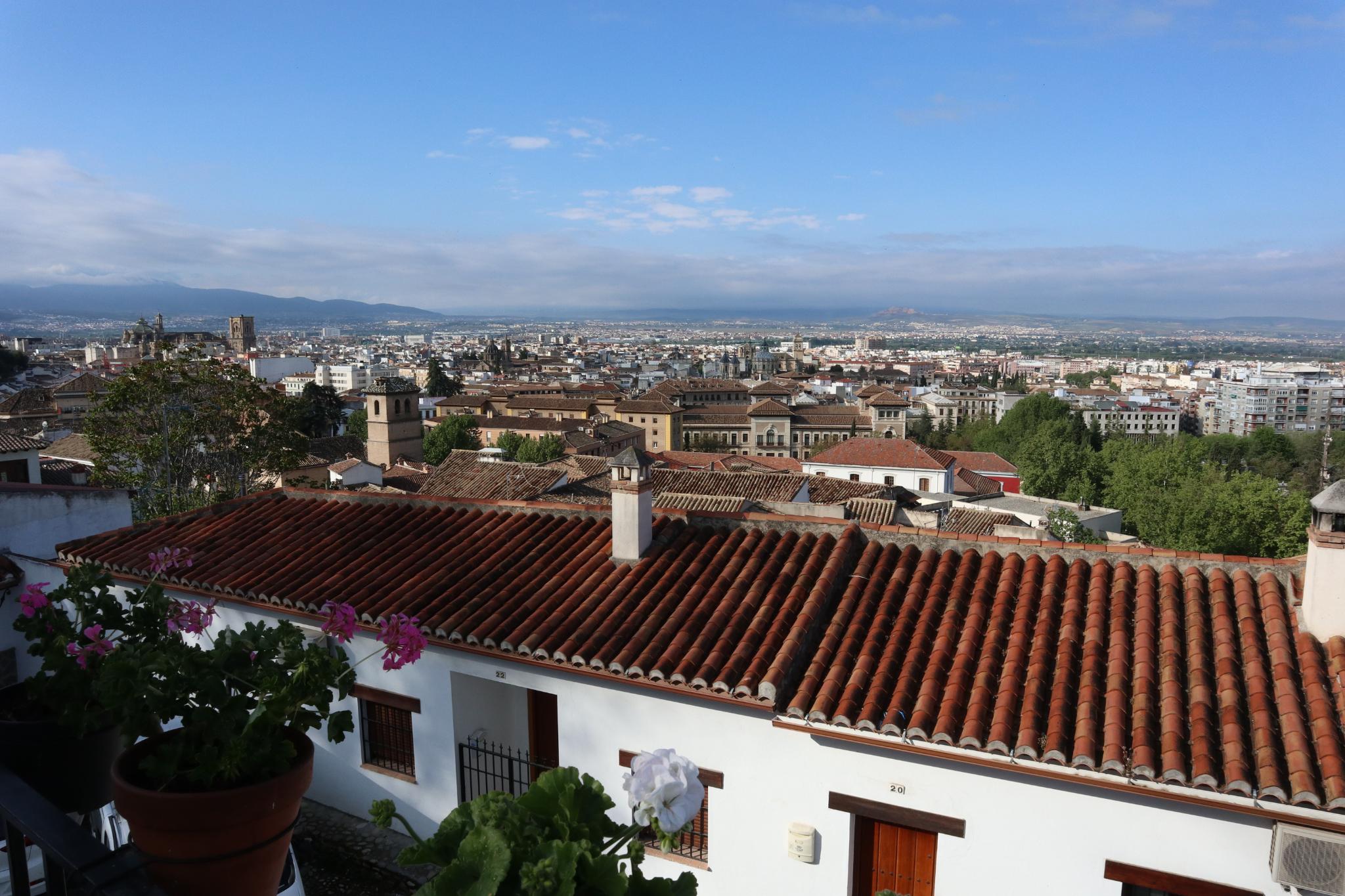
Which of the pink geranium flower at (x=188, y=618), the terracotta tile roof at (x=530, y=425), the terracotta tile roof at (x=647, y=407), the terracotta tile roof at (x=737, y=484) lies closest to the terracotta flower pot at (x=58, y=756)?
the pink geranium flower at (x=188, y=618)

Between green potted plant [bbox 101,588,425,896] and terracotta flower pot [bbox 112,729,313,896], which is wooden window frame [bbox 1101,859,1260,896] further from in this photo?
terracotta flower pot [bbox 112,729,313,896]

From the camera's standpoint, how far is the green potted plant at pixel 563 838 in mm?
1631

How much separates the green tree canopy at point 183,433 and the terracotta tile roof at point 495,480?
5000 mm

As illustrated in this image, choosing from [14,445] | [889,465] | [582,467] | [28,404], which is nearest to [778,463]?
[889,465]

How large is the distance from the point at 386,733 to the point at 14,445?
19.6 m

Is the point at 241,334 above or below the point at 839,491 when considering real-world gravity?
above

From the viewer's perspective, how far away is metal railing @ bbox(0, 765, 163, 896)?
1.52 m

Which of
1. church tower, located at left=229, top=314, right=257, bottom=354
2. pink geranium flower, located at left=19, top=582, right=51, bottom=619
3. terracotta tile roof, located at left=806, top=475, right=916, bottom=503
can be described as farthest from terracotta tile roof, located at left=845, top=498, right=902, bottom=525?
church tower, located at left=229, top=314, right=257, bottom=354

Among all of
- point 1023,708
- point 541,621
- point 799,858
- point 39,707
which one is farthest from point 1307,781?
point 39,707

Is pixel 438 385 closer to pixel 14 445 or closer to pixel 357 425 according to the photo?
pixel 357 425

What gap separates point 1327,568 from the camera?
5.65 meters

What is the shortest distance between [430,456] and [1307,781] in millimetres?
56529

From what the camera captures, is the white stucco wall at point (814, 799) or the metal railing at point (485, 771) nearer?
the white stucco wall at point (814, 799)

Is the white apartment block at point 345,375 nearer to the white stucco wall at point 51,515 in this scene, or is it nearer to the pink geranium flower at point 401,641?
the white stucco wall at point 51,515
